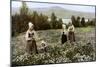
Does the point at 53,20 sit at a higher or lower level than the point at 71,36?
higher

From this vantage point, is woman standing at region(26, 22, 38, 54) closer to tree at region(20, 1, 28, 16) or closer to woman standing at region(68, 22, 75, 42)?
tree at region(20, 1, 28, 16)

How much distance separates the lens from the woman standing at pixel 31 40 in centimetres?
223

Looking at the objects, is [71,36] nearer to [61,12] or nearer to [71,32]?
[71,32]

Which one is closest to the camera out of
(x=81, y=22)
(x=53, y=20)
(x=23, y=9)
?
(x=23, y=9)

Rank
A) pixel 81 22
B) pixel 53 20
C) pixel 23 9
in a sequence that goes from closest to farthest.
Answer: pixel 23 9, pixel 53 20, pixel 81 22

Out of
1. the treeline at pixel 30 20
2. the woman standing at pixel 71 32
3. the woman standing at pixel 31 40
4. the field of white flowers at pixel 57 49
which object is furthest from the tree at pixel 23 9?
the woman standing at pixel 71 32

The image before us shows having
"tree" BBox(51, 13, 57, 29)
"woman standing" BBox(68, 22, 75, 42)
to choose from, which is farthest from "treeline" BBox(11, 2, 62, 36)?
"woman standing" BBox(68, 22, 75, 42)

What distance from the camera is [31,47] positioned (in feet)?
7.38

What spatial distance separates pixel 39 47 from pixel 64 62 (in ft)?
1.27

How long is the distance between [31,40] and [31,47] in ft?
0.28

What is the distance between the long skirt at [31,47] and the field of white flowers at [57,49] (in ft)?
0.15

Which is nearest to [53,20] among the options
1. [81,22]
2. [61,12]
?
[61,12]

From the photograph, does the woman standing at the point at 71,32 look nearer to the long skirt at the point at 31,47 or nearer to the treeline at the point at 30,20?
the treeline at the point at 30,20
